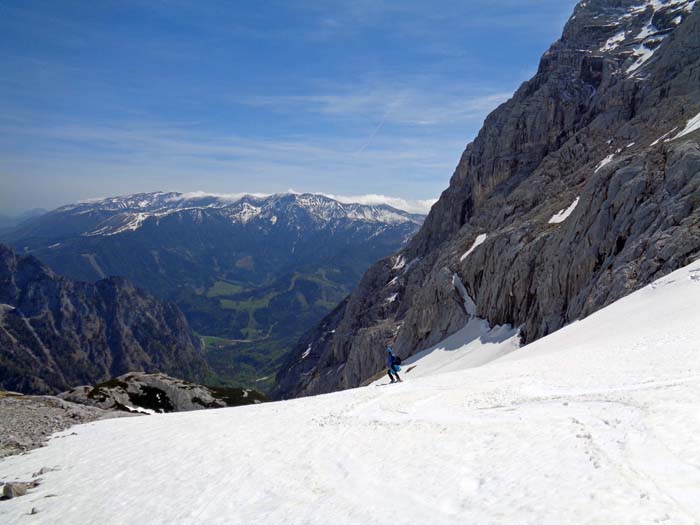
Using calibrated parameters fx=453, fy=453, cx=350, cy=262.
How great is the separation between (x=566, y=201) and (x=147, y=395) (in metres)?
77.0

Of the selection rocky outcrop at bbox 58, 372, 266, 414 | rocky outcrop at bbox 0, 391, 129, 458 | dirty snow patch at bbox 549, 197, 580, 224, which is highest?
dirty snow patch at bbox 549, 197, 580, 224

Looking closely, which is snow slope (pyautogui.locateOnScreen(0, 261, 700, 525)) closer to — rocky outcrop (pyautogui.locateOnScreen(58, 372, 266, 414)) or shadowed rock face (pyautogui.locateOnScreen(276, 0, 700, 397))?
shadowed rock face (pyautogui.locateOnScreen(276, 0, 700, 397))

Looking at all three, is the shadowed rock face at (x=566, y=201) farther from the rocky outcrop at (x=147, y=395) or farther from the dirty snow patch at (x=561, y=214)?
the rocky outcrop at (x=147, y=395)

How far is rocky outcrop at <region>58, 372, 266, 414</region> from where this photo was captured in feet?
229

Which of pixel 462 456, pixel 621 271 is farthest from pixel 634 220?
pixel 462 456

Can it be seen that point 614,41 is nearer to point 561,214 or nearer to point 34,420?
point 561,214

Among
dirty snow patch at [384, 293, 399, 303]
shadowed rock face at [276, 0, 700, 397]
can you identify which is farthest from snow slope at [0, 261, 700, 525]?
dirty snow patch at [384, 293, 399, 303]

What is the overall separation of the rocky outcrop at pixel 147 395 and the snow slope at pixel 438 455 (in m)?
48.2

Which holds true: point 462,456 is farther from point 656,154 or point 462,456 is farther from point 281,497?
point 656,154

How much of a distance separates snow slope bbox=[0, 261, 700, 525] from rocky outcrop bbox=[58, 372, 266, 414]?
158 ft

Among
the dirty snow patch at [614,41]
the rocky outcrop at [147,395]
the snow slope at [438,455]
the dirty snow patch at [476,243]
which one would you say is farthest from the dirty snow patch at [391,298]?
the snow slope at [438,455]

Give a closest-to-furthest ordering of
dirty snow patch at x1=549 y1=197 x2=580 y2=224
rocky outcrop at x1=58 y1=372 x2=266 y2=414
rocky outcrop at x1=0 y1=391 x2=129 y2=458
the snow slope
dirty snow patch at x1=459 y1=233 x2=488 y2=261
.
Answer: the snow slope, rocky outcrop at x1=0 y1=391 x2=129 y2=458, dirty snow patch at x1=549 y1=197 x2=580 y2=224, rocky outcrop at x1=58 y1=372 x2=266 y2=414, dirty snow patch at x1=459 y1=233 x2=488 y2=261

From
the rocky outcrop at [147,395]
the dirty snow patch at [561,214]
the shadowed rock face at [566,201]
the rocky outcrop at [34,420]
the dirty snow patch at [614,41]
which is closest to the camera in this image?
the rocky outcrop at [34,420]

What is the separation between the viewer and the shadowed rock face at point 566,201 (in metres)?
45.5
